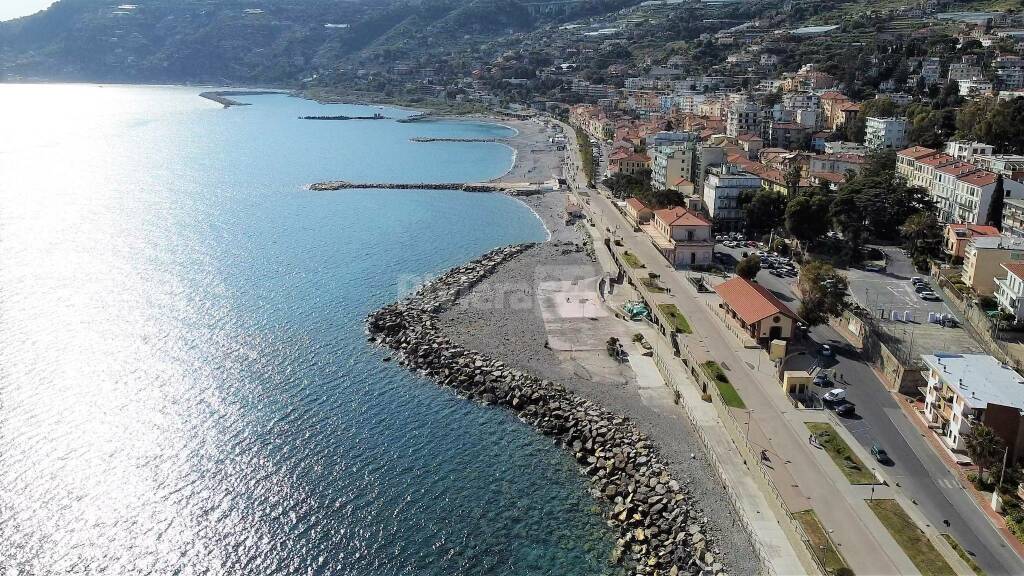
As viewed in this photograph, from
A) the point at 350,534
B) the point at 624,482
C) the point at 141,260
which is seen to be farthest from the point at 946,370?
the point at 141,260

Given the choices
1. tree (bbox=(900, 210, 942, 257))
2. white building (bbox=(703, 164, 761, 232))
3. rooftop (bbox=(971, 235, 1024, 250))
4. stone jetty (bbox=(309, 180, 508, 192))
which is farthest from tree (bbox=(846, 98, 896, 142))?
rooftop (bbox=(971, 235, 1024, 250))

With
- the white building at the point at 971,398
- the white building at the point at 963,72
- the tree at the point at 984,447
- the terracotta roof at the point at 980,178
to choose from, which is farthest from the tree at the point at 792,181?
the white building at the point at 963,72

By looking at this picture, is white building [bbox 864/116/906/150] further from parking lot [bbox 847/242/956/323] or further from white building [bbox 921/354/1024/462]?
white building [bbox 921/354/1024/462]

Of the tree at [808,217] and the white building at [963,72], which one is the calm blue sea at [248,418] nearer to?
the tree at [808,217]

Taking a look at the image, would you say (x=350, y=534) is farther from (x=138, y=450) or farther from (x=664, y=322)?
(x=664, y=322)

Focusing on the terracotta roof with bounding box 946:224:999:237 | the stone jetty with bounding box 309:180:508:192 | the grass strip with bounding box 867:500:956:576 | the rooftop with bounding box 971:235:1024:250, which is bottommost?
the stone jetty with bounding box 309:180:508:192

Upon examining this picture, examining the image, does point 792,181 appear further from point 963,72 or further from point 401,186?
point 963,72

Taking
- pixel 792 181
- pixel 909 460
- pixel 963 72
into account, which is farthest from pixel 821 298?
pixel 963 72

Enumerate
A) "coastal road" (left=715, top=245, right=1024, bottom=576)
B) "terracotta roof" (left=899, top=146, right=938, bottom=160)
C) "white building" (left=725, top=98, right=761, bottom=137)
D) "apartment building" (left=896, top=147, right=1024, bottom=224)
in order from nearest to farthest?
"coastal road" (left=715, top=245, right=1024, bottom=576), "apartment building" (left=896, top=147, right=1024, bottom=224), "terracotta roof" (left=899, top=146, right=938, bottom=160), "white building" (left=725, top=98, right=761, bottom=137)
